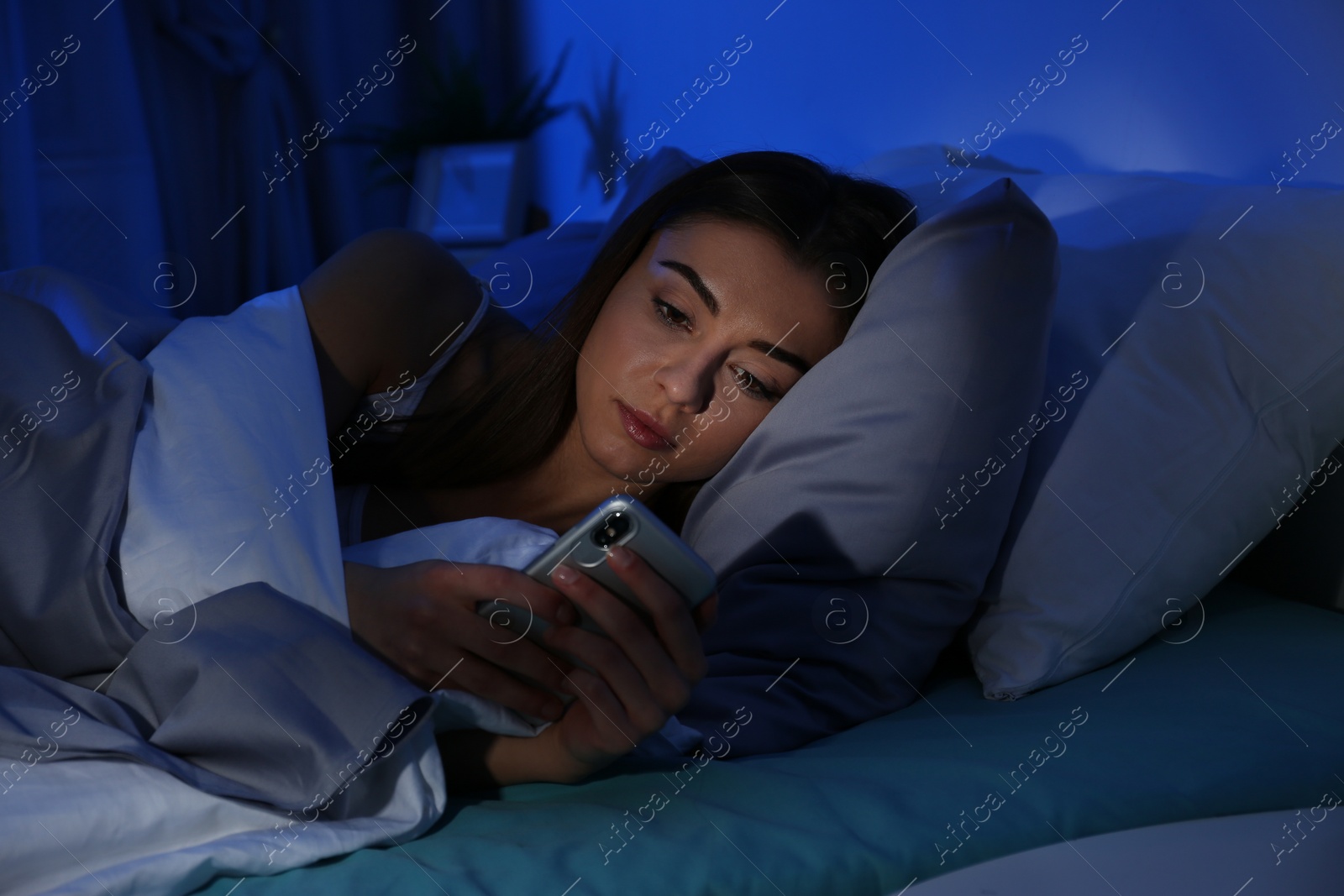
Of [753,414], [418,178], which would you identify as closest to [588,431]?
[753,414]

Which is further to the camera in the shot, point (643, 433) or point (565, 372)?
point (565, 372)

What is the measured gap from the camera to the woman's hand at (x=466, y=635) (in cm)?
65

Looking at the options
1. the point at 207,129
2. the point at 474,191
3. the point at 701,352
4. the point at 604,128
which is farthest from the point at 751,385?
the point at 207,129

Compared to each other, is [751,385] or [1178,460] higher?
[751,385]

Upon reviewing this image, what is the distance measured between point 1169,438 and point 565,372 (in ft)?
2.08

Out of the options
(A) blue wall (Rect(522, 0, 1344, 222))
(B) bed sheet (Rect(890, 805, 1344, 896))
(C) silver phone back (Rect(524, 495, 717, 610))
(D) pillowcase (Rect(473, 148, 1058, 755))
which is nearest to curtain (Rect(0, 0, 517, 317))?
(A) blue wall (Rect(522, 0, 1344, 222))

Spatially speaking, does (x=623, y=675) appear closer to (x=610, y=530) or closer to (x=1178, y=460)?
(x=610, y=530)

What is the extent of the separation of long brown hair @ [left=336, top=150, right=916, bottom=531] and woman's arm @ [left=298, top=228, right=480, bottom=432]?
0.07 metres

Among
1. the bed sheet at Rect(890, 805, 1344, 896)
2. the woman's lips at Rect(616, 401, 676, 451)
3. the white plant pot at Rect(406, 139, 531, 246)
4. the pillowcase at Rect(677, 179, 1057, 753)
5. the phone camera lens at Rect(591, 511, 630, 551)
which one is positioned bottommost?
the bed sheet at Rect(890, 805, 1344, 896)

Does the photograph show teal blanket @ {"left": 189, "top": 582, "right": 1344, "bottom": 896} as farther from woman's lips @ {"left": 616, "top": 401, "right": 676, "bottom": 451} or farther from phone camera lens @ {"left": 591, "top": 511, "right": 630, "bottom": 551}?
woman's lips @ {"left": 616, "top": 401, "right": 676, "bottom": 451}

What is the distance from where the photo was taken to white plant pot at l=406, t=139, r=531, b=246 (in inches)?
102

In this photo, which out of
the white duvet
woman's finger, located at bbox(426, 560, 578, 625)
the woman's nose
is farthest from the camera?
the woman's nose

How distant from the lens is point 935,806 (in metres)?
0.68

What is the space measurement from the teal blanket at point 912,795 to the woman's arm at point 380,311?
1.96 feet
